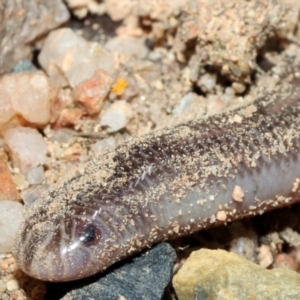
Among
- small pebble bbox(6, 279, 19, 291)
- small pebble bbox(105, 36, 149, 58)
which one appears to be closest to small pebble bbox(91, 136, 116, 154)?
small pebble bbox(105, 36, 149, 58)

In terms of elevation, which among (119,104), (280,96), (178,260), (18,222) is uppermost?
(280,96)

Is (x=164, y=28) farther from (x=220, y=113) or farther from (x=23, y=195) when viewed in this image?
(x=23, y=195)

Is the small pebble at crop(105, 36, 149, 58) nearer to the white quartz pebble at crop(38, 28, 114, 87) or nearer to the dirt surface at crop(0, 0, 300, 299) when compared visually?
the dirt surface at crop(0, 0, 300, 299)

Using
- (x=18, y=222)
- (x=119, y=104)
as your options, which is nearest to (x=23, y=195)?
(x=18, y=222)

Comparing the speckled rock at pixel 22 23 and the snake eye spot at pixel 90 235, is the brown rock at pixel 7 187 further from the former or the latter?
the speckled rock at pixel 22 23

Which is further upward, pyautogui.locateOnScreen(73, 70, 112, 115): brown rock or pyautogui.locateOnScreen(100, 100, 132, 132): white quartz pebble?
pyautogui.locateOnScreen(73, 70, 112, 115): brown rock

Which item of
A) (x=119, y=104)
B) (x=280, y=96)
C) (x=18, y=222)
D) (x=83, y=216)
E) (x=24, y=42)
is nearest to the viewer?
(x=83, y=216)

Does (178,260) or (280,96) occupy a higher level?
(280,96)
